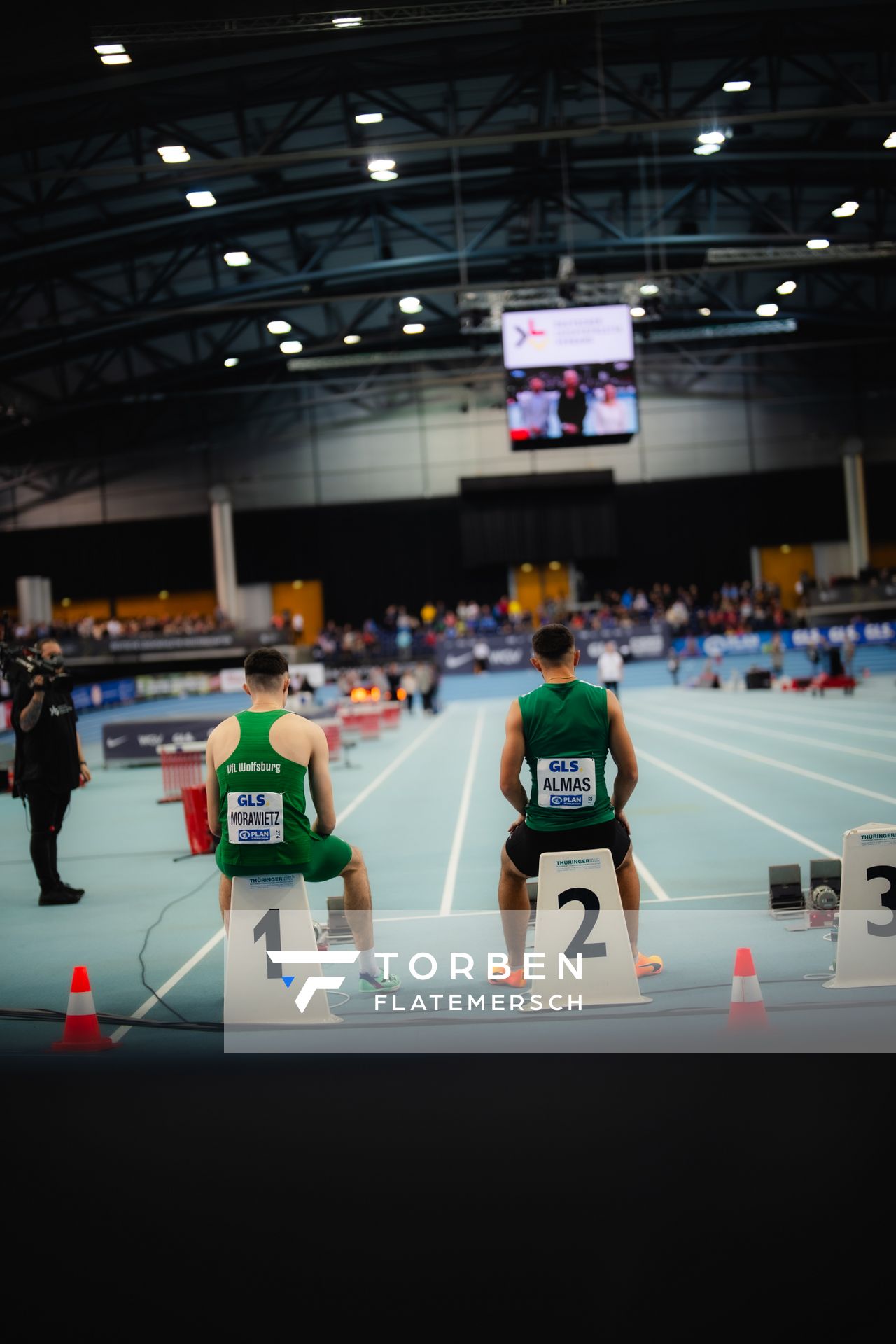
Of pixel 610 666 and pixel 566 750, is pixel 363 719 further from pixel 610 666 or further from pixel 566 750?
pixel 566 750

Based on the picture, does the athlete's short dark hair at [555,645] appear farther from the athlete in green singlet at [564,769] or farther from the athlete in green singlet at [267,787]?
the athlete in green singlet at [267,787]

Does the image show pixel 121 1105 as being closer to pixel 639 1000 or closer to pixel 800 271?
pixel 639 1000

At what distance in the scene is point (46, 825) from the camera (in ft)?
26.5

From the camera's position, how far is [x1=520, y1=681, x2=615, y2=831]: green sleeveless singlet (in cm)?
475

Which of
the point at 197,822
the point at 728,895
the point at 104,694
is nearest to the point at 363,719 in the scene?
the point at 104,694

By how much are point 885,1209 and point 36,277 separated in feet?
87.0

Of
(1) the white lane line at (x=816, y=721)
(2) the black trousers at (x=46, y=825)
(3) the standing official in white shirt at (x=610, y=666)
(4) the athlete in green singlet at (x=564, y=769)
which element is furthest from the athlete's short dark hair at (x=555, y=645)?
(3) the standing official in white shirt at (x=610, y=666)

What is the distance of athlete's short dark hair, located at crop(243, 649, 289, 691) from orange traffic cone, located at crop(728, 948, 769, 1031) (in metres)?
2.15

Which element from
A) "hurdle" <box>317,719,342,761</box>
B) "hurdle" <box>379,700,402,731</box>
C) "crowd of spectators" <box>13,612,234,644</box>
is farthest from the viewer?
"crowd of spectators" <box>13,612,234,644</box>

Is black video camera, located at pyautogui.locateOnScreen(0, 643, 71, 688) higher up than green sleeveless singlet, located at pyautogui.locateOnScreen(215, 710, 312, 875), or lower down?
higher up

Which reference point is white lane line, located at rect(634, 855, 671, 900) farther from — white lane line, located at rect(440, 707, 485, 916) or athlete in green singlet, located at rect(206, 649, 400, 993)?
athlete in green singlet, located at rect(206, 649, 400, 993)

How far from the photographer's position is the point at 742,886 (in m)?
7.38

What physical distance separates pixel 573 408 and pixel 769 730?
690 cm

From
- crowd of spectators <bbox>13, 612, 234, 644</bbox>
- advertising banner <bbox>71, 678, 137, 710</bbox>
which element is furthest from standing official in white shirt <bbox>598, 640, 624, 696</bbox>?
crowd of spectators <bbox>13, 612, 234, 644</bbox>
